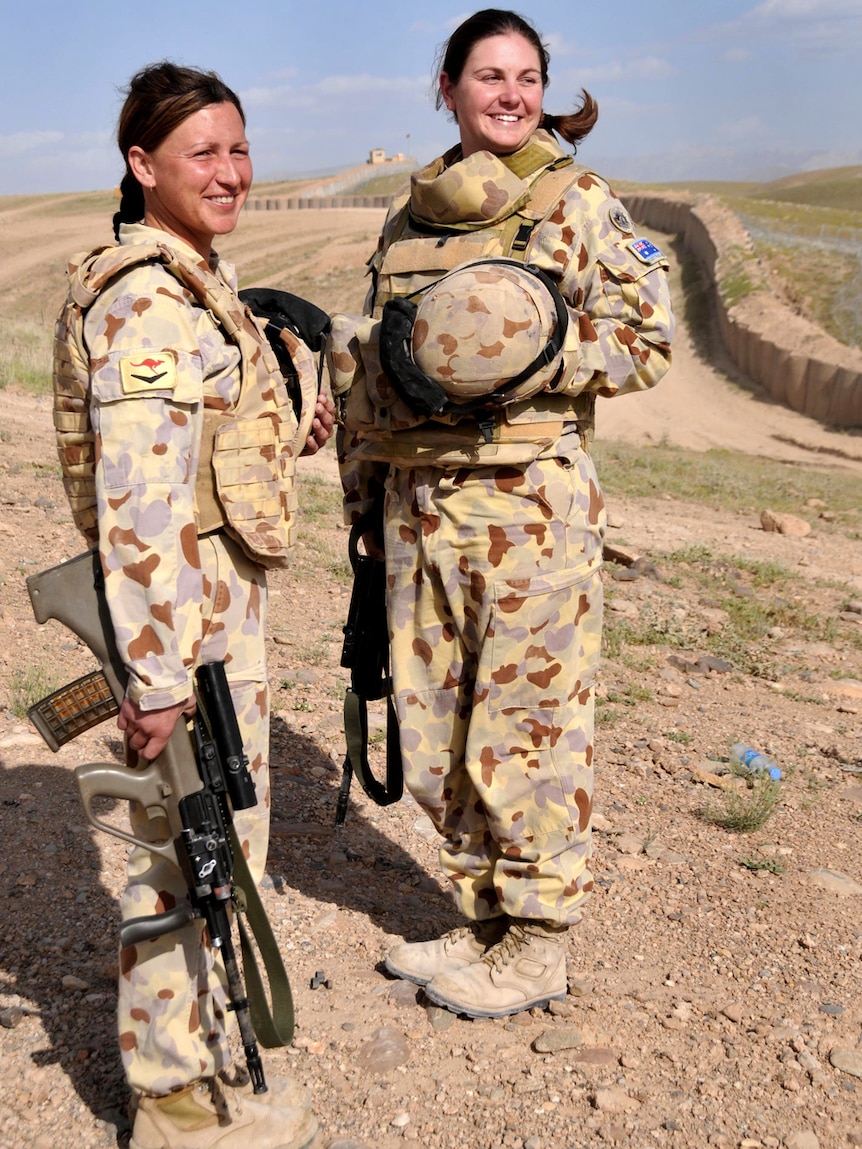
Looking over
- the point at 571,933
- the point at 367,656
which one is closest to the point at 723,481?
the point at 571,933

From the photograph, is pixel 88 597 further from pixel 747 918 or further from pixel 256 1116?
pixel 747 918

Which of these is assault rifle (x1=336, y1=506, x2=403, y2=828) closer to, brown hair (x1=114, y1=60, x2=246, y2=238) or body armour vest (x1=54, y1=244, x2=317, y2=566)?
body armour vest (x1=54, y1=244, x2=317, y2=566)

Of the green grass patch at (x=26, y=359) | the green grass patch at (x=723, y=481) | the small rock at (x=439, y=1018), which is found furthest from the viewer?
the green grass patch at (x=26, y=359)

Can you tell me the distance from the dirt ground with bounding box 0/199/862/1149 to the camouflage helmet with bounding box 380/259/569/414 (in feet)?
5.06

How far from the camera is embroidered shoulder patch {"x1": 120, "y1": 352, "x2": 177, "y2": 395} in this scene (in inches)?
77.0

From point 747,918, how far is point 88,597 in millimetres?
2219

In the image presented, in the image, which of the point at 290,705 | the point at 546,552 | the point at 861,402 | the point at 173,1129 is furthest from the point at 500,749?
the point at 861,402

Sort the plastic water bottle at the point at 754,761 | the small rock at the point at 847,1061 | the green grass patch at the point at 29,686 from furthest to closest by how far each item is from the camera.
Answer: the plastic water bottle at the point at 754,761, the green grass patch at the point at 29,686, the small rock at the point at 847,1061

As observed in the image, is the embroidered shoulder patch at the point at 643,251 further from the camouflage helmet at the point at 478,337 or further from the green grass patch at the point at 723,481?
the green grass patch at the point at 723,481

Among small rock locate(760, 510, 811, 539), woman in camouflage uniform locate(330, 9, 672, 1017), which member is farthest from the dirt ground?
small rock locate(760, 510, 811, 539)

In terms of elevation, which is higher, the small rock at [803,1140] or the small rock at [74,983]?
the small rock at [74,983]

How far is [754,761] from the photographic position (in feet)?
14.7

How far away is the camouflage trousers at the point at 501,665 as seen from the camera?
2.72 m

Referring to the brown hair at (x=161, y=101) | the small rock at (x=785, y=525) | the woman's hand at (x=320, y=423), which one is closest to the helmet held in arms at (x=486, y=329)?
the woman's hand at (x=320, y=423)
